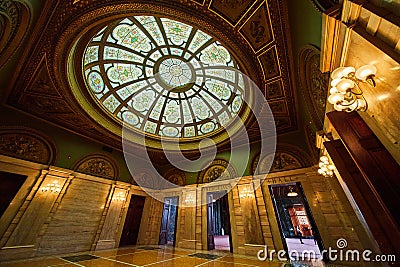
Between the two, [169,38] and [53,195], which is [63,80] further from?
[53,195]

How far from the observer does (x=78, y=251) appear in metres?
6.92

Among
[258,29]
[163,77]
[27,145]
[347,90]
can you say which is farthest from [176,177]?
[347,90]

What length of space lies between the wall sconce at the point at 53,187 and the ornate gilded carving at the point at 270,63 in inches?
377

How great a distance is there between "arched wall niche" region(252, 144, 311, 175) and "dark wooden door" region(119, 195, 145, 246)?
24.5 feet

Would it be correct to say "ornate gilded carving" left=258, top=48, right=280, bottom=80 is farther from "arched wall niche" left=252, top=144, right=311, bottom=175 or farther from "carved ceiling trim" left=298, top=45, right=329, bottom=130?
"arched wall niche" left=252, top=144, right=311, bottom=175

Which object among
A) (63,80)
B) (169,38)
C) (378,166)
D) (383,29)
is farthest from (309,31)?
(63,80)

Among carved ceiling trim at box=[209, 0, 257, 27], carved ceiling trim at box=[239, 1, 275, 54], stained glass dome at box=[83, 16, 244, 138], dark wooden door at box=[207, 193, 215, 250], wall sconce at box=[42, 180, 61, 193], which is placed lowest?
dark wooden door at box=[207, 193, 215, 250]

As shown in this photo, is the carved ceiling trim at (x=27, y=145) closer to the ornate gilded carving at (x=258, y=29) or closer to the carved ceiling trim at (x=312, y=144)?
the ornate gilded carving at (x=258, y=29)

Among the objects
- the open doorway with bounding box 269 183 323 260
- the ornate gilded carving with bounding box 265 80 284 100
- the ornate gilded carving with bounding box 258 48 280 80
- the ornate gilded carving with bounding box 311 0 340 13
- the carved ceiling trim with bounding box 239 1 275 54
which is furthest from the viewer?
the open doorway with bounding box 269 183 323 260

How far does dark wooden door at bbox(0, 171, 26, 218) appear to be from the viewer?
5.72 metres

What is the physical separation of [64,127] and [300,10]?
965 centimetres

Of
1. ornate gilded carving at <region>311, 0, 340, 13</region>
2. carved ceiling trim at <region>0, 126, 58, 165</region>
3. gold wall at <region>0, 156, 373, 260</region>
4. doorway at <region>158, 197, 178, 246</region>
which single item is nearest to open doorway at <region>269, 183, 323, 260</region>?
gold wall at <region>0, 156, 373, 260</region>

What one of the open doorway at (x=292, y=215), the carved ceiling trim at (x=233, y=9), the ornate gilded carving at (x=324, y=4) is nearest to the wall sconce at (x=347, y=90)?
the ornate gilded carving at (x=324, y=4)

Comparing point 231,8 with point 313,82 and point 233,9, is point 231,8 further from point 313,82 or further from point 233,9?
point 313,82
